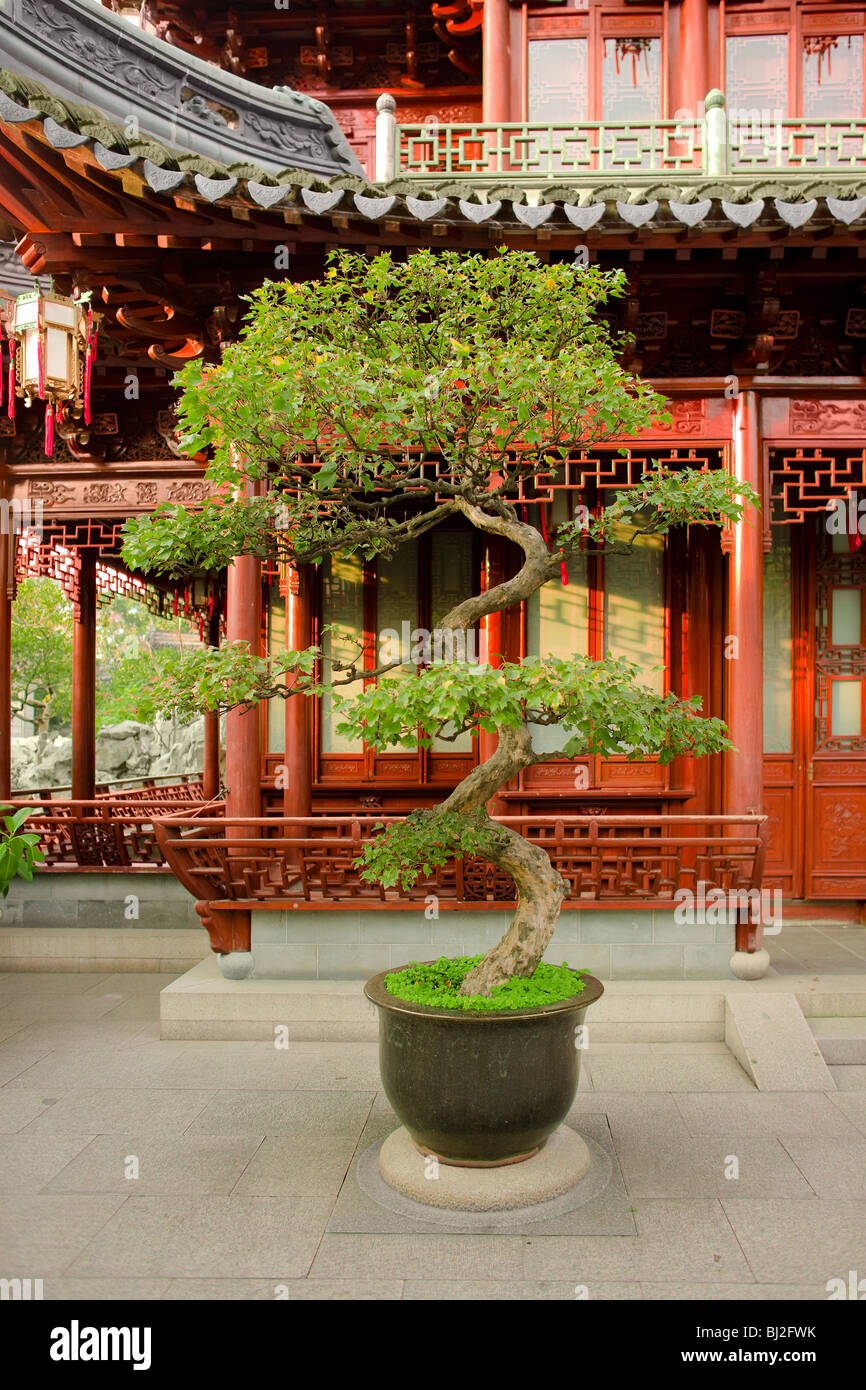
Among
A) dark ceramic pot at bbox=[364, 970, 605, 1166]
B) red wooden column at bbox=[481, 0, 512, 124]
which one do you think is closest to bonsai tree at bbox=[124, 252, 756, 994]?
dark ceramic pot at bbox=[364, 970, 605, 1166]

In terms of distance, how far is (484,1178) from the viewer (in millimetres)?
3645

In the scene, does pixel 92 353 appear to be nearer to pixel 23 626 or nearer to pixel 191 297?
pixel 191 297

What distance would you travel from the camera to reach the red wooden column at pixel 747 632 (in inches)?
230

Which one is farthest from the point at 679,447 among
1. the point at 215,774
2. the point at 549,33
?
the point at 215,774

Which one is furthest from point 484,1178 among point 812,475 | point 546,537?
point 812,475

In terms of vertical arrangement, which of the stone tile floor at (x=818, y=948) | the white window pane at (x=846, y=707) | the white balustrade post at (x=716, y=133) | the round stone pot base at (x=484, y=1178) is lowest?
the round stone pot base at (x=484, y=1178)

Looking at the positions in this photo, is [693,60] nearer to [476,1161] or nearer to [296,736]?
[296,736]

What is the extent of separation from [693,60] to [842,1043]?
834 cm

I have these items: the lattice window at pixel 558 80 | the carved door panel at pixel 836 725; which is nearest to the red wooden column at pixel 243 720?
the carved door panel at pixel 836 725

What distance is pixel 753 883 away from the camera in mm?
5652

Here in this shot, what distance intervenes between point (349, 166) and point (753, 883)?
6912 mm

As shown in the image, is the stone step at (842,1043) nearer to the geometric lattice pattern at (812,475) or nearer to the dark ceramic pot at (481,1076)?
the dark ceramic pot at (481,1076)

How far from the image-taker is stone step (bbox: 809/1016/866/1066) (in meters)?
5.09

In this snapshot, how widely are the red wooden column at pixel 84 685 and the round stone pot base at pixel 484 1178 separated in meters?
6.51
